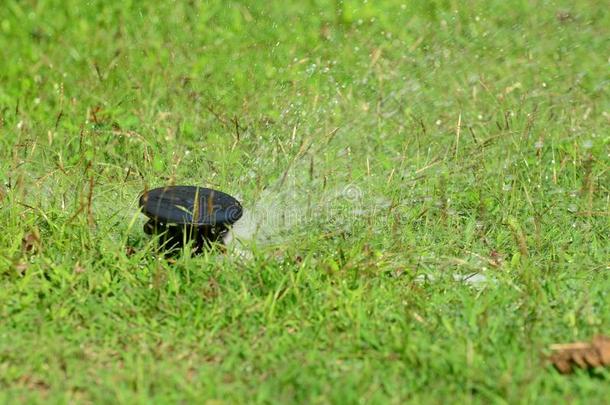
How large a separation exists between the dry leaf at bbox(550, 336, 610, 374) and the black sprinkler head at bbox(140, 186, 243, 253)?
1.54 m

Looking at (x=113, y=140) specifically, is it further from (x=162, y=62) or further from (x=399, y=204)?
(x=399, y=204)

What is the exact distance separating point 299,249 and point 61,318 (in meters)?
1.09

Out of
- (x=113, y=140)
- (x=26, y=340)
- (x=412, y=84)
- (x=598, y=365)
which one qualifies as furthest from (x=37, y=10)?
(x=598, y=365)

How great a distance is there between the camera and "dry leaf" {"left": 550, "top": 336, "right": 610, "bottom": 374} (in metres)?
3.52

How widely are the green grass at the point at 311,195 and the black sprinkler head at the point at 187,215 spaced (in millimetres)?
118

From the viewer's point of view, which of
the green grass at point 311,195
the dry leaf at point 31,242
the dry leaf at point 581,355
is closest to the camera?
the dry leaf at point 581,355

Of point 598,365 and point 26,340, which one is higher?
point 26,340

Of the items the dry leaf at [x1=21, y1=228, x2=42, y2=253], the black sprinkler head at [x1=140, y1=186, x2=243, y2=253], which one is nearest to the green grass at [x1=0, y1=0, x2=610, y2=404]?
the dry leaf at [x1=21, y1=228, x2=42, y2=253]

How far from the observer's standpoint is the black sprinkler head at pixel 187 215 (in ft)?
14.2

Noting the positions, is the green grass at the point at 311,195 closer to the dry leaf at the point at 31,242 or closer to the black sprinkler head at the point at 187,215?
the dry leaf at the point at 31,242

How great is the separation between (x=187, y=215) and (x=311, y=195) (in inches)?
36.9

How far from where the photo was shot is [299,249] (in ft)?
14.8

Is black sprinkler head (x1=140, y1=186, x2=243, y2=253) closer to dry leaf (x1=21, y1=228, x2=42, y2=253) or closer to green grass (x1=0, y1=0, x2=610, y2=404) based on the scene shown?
green grass (x1=0, y1=0, x2=610, y2=404)

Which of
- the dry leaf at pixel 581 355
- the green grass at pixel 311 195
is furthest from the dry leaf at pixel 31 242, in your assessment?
the dry leaf at pixel 581 355
